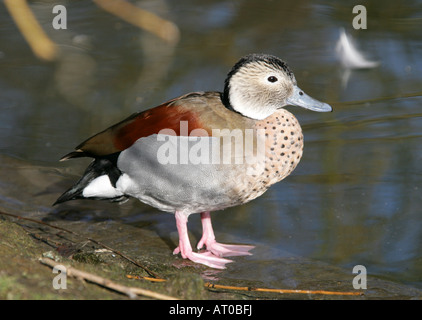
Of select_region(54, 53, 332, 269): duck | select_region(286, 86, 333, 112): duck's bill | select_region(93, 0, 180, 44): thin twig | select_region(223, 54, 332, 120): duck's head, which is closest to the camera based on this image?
select_region(54, 53, 332, 269): duck

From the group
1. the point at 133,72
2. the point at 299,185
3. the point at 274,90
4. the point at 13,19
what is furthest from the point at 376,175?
the point at 13,19

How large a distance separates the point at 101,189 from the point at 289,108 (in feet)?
9.57

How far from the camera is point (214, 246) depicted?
16.9 feet

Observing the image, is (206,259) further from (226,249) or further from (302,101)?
(302,101)

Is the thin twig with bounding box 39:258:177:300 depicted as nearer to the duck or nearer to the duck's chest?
the duck

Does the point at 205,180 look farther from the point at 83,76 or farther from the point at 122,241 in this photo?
the point at 83,76

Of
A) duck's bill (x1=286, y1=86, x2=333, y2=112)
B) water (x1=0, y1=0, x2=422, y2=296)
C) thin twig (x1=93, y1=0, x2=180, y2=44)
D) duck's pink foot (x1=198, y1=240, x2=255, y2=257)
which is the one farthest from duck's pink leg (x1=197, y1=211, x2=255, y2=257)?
thin twig (x1=93, y1=0, x2=180, y2=44)

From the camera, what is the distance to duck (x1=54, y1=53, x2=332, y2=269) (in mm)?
4652

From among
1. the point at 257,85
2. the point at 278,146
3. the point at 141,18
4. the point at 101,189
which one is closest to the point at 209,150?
the point at 278,146

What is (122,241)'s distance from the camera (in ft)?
17.0

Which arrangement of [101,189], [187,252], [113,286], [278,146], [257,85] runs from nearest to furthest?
[113,286]
[278,146]
[257,85]
[187,252]
[101,189]

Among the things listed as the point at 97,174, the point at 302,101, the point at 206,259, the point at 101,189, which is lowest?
the point at 206,259

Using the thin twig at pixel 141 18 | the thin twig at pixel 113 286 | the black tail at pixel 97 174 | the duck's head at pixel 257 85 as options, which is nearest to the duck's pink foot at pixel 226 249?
the black tail at pixel 97 174

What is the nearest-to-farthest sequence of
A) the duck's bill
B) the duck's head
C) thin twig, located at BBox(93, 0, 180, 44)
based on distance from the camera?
the duck's head < the duck's bill < thin twig, located at BBox(93, 0, 180, 44)
